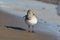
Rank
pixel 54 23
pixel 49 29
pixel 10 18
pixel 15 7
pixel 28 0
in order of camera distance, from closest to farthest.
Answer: pixel 49 29
pixel 54 23
pixel 10 18
pixel 15 7
pixel 28 0

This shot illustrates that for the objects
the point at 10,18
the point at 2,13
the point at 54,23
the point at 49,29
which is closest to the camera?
the point at 49,29

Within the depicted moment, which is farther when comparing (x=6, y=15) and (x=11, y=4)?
(x=11, y=4)

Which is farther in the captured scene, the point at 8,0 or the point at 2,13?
the point at 8,0

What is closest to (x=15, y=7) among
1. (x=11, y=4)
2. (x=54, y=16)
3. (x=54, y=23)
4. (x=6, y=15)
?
(x=11, y=4)

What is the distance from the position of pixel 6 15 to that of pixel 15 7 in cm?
164

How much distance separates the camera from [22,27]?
8.09 metres

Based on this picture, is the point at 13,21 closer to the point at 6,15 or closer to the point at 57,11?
the point at 6,15

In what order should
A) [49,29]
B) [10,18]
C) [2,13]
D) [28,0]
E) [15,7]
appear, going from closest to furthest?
[49,29], [10,18], [2,13], [15,7], [28,0]

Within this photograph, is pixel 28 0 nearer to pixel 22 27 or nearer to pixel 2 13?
pixel 2 13

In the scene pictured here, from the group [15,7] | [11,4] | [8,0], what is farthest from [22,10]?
[8,0]

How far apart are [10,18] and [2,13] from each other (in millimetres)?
1043

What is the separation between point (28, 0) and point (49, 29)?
5091 mm

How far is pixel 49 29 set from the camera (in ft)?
25.8

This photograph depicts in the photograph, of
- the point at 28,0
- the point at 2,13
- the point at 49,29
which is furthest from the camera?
the point at 28,0
